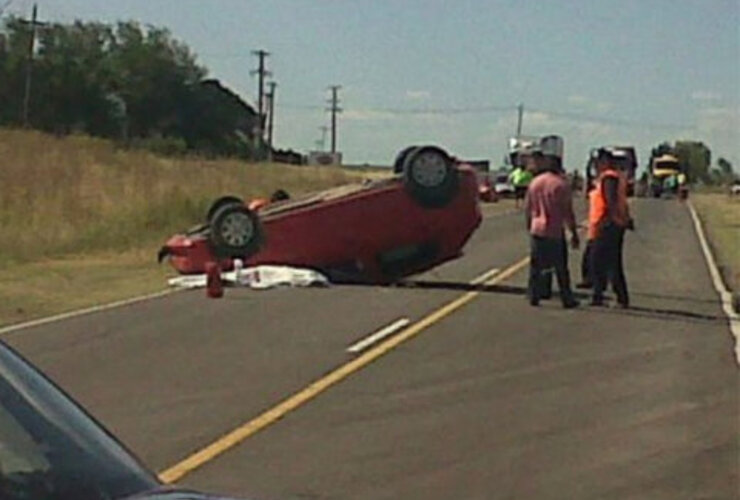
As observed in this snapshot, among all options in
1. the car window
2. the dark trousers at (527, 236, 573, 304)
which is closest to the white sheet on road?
the dark trousers at (527, 236, 573, 304)

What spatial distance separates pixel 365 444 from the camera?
11.2 meters

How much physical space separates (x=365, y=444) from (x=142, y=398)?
8.03 ft

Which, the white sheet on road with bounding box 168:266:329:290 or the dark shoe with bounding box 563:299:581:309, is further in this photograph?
the white sheet on road with bounding box 168:266:329:290

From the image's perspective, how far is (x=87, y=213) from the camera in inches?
1553

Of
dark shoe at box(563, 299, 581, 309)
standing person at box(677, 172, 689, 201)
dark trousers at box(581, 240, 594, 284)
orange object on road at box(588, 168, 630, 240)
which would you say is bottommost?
standing person at box(677, 172, 689, 201)

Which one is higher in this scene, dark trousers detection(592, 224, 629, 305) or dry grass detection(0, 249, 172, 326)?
dark trousers detection(592, 224, 629, 305)

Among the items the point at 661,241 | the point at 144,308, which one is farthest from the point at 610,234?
the point at 661,241

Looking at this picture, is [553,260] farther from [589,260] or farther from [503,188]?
[503,188]

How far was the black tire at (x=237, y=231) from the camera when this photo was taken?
24.4m

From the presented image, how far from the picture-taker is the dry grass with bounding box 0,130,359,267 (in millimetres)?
34969

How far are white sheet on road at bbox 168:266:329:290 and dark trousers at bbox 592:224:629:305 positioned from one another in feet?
13.6

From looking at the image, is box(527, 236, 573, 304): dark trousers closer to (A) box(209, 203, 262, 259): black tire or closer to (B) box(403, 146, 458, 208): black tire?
(B) box(403, 146, 458, 208): black tire

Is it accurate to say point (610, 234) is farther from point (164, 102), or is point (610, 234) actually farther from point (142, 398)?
point (164, 102)

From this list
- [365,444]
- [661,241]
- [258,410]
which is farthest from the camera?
[661,241]
